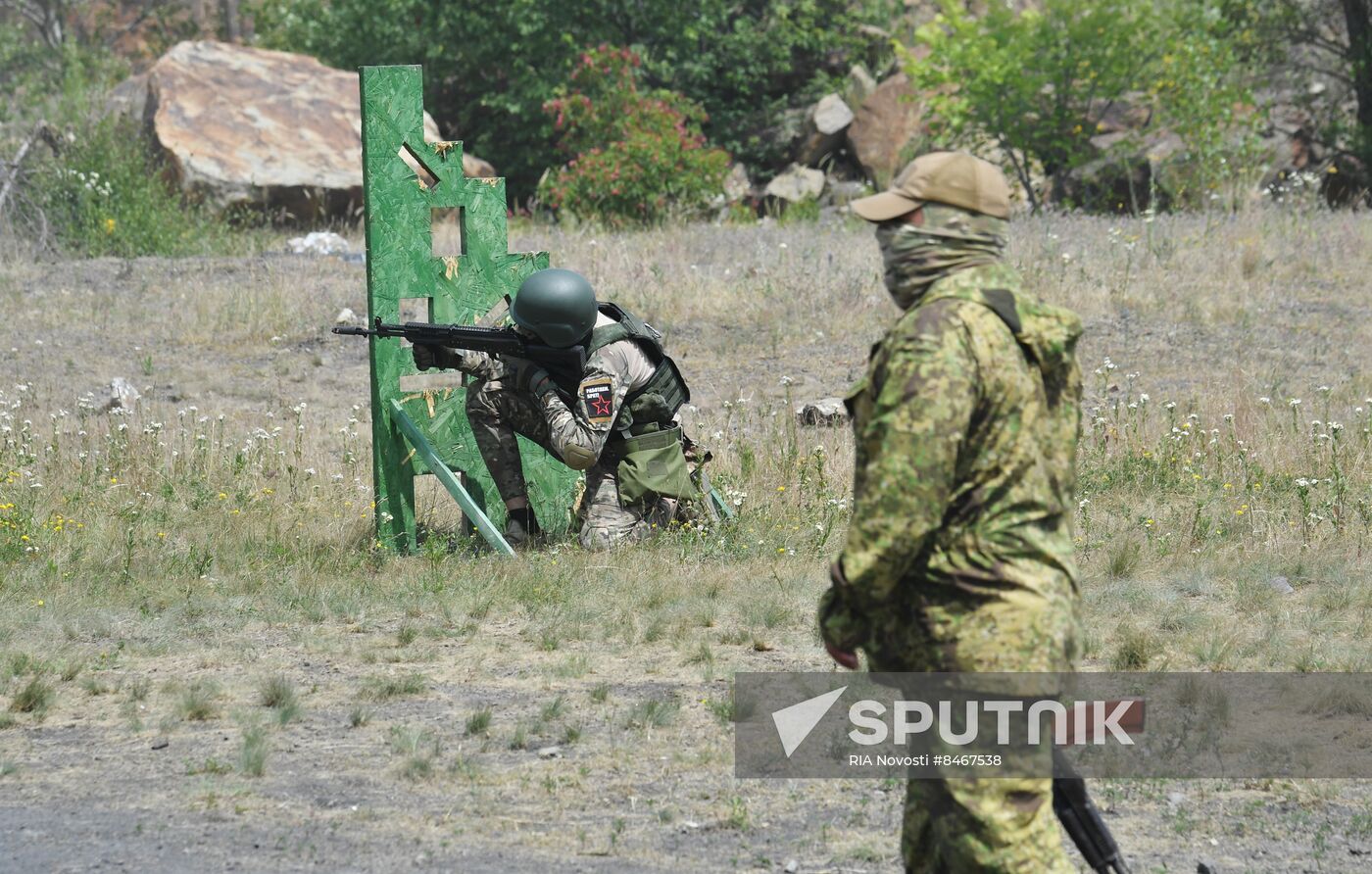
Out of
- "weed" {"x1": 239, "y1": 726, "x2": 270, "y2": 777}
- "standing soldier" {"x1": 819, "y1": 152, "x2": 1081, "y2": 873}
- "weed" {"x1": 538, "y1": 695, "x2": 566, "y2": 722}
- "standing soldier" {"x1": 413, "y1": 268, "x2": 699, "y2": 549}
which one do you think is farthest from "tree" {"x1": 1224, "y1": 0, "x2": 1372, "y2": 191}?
"standing soldier" {"x1": 819, "y1": 152, "x2": 1081, "y2": 873}

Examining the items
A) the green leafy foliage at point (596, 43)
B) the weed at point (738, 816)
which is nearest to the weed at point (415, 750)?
the weed at point (738, 816)

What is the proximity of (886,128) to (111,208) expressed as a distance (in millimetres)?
9654

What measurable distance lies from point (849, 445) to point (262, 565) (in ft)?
11.9

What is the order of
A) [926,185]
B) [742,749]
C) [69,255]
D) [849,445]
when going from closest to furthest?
1. [926,185]
2. [742,749]
3. [849,445]
4. [69,255]

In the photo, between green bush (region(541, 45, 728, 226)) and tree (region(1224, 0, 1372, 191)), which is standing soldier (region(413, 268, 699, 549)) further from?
tree (region(1224, 0, 1372, 191))

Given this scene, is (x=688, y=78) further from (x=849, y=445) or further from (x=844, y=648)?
(x=844, y=648)

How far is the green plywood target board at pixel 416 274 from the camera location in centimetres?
696

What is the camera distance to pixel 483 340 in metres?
6.90

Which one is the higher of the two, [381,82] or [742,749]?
[381,82]

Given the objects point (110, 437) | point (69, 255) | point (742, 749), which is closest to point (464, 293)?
point (110, 437)

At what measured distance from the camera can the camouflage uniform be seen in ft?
22.1

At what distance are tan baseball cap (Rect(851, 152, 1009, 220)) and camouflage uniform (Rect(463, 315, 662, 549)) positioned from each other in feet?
12.2

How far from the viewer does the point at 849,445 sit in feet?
29.9

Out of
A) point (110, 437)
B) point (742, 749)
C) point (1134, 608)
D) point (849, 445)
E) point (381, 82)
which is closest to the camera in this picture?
point (742, 749)
